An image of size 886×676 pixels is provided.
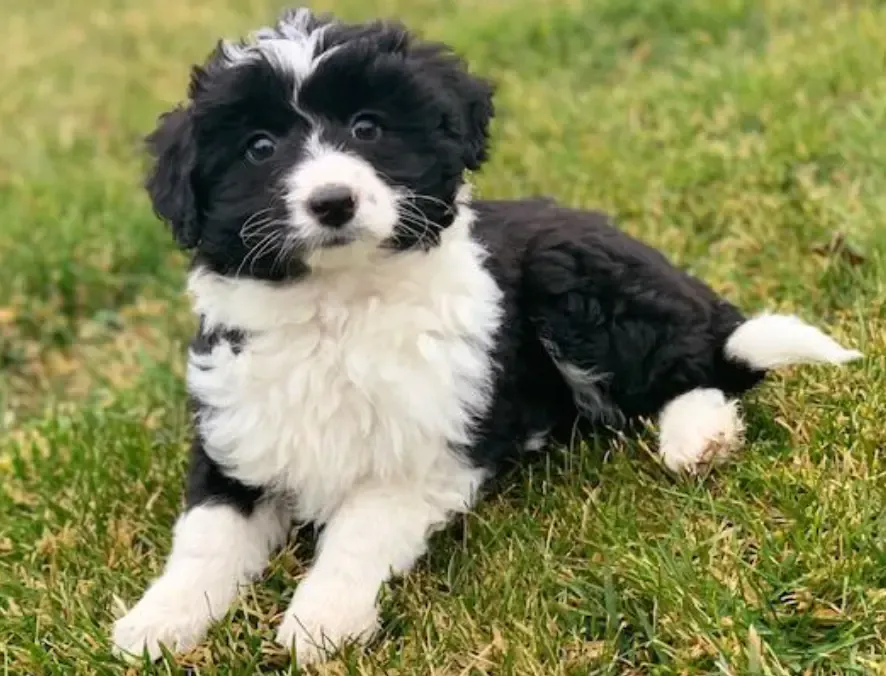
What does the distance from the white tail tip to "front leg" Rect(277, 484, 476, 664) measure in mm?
911

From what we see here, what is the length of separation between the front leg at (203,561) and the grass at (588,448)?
0.07m

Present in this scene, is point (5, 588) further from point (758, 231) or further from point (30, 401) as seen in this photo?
point (758, 231)

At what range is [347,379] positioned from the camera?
3.22 metres

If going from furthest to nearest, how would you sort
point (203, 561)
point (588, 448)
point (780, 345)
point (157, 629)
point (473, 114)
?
1. point (588, 448)
2. point (780, 345)
3. point (473, 114)
4. point (203, 561)
5. point (157, 629)

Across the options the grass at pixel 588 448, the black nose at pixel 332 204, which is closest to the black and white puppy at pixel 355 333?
the black nose at pixel 332 204

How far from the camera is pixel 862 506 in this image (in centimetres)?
290

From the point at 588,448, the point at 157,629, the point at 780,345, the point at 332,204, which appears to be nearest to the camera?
the point at 332,204

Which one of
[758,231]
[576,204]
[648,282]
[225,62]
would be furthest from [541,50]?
[225,62]

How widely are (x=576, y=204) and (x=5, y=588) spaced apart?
10.3 feet

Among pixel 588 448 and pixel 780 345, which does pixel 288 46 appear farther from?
pixel 780 345

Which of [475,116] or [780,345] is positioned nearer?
[475,116]

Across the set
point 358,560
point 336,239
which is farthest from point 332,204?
point 358,560

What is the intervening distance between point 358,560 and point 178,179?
105 cm

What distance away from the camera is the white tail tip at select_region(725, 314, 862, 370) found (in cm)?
340
